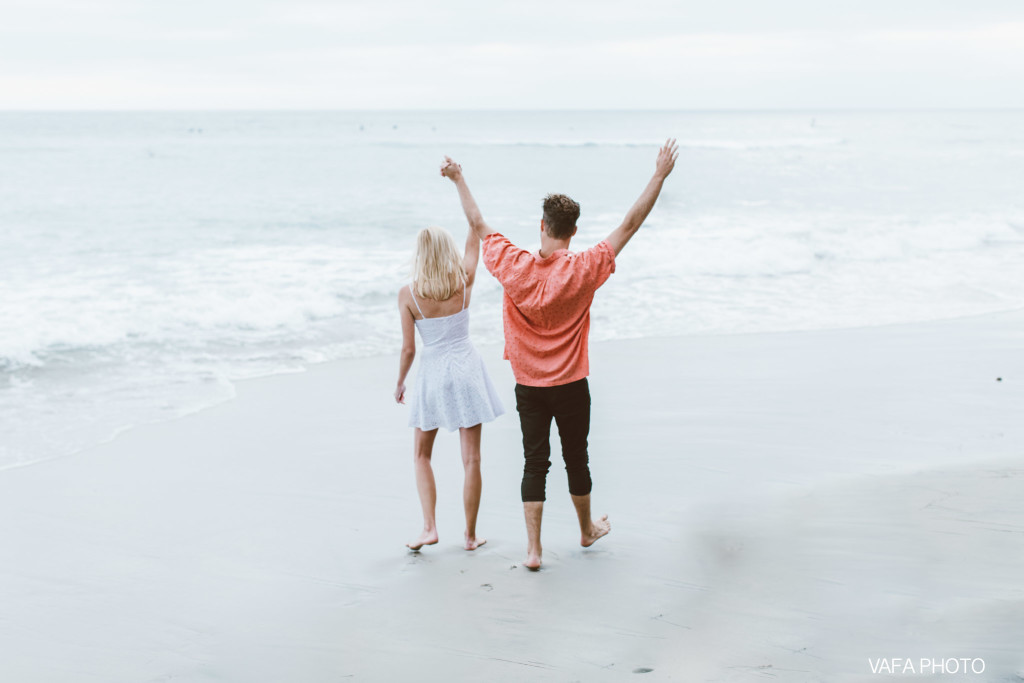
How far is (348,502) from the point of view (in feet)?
16.5

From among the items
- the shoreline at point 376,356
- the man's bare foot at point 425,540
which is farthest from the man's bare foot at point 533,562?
the shoreline at point 376,356

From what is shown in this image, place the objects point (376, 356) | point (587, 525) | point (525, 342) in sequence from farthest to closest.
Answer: point (376, 356) → point (587, 525) → point (525, 342)

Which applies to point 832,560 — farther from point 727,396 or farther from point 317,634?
point 727,396

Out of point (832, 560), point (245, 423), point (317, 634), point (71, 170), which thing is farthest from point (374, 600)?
point (71, 170)

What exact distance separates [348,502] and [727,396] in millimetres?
3280

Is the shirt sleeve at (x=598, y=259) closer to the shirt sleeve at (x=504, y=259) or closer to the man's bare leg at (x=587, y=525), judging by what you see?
the shirt sleeve at (x=504, y=259)

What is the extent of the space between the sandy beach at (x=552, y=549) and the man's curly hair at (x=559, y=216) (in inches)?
60.8

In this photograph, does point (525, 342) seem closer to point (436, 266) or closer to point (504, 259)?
point (504, 259)

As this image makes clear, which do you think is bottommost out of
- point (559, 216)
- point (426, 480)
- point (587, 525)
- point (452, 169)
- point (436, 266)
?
point (587, 525)

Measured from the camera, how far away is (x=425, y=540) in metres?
4.36

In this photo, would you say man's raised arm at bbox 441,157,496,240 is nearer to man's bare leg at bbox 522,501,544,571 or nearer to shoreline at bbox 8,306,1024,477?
man's bare leg at bbox 522,501,544,571

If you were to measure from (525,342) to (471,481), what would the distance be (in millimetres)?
839

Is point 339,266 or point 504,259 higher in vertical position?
point 504,259

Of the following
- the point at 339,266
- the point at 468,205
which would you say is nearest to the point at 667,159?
the point at 468,205
